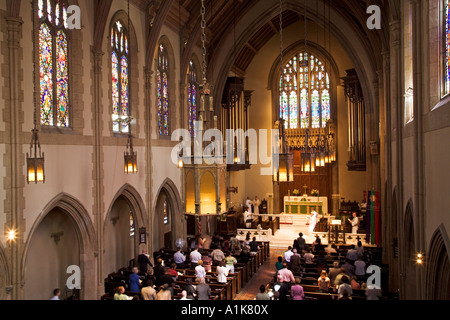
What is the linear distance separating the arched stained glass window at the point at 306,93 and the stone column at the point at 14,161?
18544 millimetres

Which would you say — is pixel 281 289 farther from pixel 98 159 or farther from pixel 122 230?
pixel 122 230

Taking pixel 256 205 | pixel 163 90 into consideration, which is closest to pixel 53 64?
pixel 163 90

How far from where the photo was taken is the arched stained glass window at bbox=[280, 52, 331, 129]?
2673 cm

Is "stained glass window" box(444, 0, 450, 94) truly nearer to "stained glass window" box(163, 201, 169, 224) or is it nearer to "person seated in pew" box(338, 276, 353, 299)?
"person seated in pew" box(338, 276, 353, 299)

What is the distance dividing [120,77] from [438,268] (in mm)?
11970

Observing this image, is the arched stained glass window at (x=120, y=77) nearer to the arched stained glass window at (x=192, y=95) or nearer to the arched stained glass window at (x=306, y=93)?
the arched stained glass window at (x=192, y=95)

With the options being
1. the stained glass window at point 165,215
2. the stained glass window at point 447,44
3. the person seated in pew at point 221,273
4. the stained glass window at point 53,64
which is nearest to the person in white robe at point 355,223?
the stained glass window at point 165,215

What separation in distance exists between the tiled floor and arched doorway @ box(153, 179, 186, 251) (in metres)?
4.15

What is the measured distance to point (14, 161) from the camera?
10.0 meters

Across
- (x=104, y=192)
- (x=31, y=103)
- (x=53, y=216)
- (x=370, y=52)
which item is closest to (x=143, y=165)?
(x=104, y=192)

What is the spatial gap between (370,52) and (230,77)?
25.2 ft

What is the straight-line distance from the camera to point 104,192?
13.8 m

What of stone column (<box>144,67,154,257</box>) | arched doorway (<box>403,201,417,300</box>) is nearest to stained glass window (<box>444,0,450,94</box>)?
arched doorway (<box>403,201,417,300</box>)
